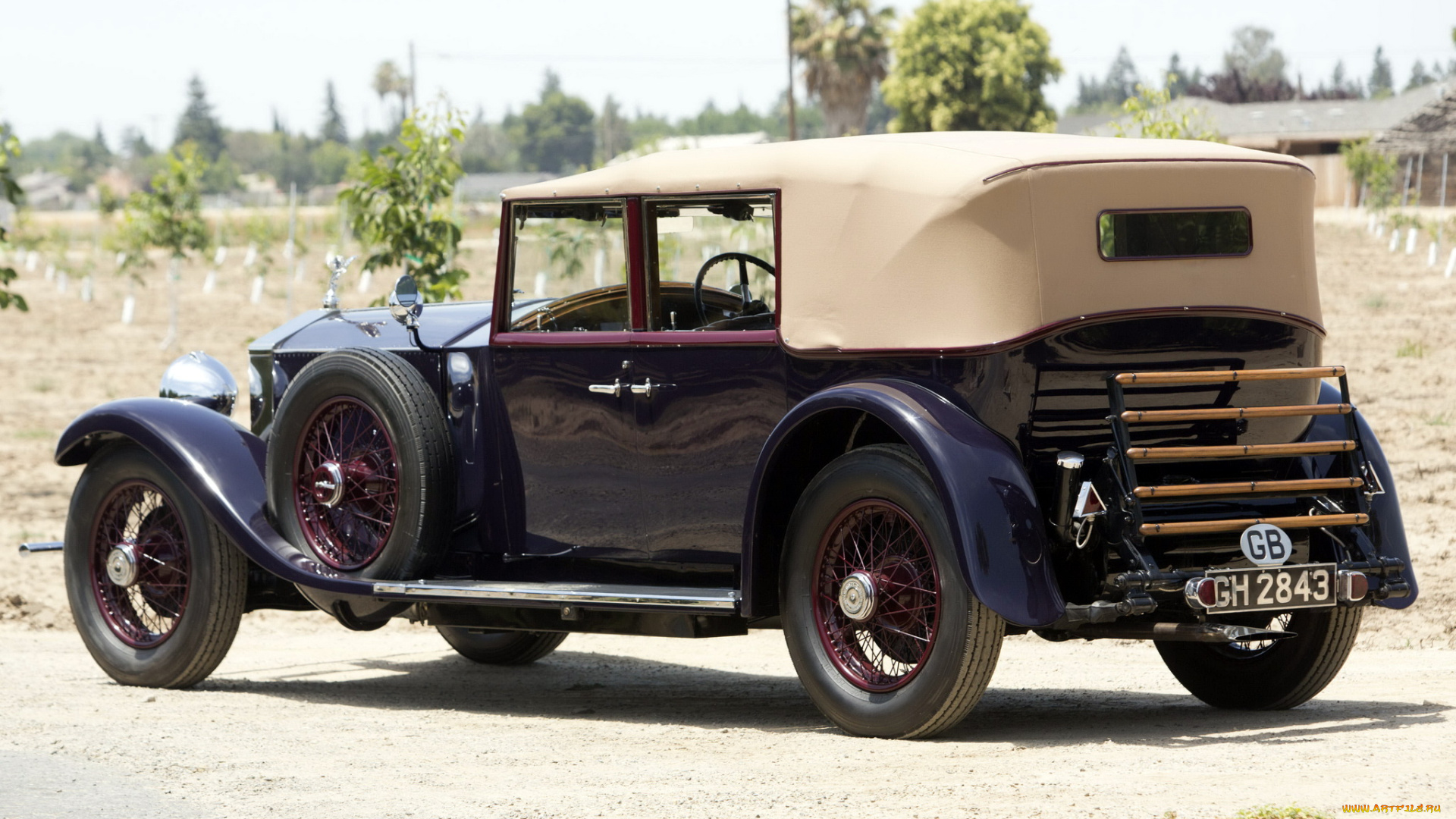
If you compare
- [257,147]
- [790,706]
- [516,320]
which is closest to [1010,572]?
[790,706]

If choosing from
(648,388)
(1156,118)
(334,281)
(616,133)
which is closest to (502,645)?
(334,281)

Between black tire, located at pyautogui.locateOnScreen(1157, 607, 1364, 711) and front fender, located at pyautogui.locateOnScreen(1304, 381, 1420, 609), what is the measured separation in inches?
8.3

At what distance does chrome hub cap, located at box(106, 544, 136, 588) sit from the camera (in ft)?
24.2

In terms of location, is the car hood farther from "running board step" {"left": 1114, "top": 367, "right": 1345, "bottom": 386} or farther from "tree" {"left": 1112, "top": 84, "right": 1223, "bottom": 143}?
"tree" {"left": 1112, "top": 84, "right": 1223, "bottom": 143}

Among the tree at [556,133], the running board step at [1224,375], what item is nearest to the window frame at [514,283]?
the running board step at [1224,375]

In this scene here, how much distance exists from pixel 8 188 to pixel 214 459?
7020 millimetres

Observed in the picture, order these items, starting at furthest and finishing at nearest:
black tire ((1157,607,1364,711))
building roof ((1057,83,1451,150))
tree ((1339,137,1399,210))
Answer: building roof ((1057,83,1451,150))
tree ((1339,137,1399,210))
black tire ((1157,607,1364,711))

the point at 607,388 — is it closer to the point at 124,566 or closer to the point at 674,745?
the point at 674,745

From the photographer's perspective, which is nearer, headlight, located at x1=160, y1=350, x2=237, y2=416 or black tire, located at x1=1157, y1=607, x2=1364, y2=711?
black tire, located at x1=1157, y1=607, x2=1364, y2=711

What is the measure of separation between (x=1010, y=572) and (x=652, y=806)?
52.1 inches

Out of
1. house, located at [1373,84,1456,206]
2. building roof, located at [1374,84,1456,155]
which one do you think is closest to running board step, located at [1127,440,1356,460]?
house, located at [1373,84,1456,206]

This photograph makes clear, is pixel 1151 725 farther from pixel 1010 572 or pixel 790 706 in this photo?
pixel 790 706

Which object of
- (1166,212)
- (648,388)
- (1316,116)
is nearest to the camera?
(1166,212)

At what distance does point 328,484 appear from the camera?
270 inches
